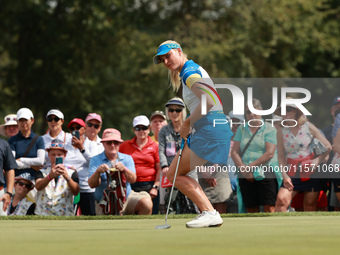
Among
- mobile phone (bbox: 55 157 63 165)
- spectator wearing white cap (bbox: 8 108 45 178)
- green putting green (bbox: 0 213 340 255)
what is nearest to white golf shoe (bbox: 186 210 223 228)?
green putting green (bbox: 0 213 340 255)

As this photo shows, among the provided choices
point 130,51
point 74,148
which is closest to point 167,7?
point 130,51

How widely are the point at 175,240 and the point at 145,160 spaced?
240 inches

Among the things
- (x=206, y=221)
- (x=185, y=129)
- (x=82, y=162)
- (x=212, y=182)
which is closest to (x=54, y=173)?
(x=82, y=162)

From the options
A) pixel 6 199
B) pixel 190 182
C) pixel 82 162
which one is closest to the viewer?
pixel 190 182

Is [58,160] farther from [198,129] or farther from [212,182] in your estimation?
[198,129]

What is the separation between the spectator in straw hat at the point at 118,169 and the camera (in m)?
10.8

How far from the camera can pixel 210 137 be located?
24.8 feet

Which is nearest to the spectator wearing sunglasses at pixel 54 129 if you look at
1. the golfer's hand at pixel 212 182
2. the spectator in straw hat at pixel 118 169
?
the spectator in straw hat at pixel 118 169

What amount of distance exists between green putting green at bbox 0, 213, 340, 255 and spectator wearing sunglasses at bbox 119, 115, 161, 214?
391 centimetres

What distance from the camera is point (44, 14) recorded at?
29.2m

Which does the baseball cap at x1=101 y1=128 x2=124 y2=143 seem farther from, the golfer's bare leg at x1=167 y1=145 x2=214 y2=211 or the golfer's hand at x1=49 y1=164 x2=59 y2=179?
the golfer's bare leg at x1=167 y1=145 x2=214 y2=211

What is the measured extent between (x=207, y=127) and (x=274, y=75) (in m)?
24.9

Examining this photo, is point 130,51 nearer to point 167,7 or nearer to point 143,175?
point 167,7

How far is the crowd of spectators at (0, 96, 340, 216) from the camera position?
10.9 metres
